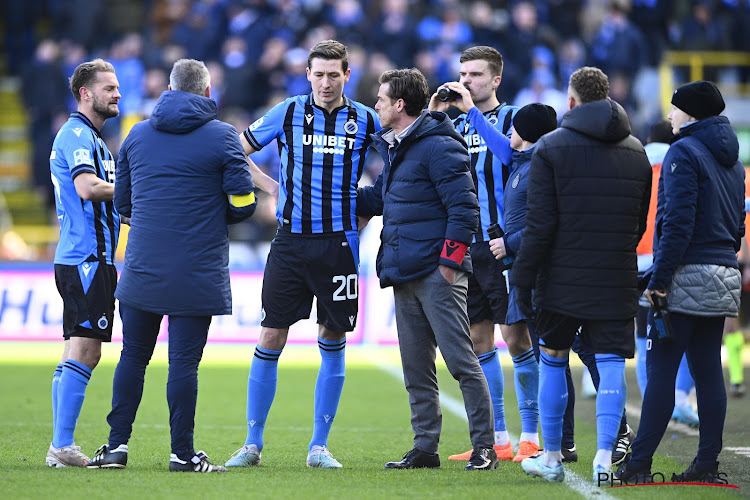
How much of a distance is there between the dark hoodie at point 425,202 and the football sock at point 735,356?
209 inches

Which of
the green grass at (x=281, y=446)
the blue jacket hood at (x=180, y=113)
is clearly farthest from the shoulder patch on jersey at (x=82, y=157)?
the green grass at (x=281, y=446)

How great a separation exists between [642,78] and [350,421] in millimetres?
12486

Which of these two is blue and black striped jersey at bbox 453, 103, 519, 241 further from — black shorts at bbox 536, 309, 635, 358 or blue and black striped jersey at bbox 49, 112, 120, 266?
blue and black striped jersey at bbox 49, 112, 120, 266

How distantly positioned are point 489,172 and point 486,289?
2.42 ft

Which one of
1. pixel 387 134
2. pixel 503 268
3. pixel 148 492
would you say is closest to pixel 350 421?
pixel 503 268

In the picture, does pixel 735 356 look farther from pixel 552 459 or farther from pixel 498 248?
pixel 552 459

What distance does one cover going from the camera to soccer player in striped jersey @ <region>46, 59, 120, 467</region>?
6488 millimetres

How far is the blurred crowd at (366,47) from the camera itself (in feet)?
63.0

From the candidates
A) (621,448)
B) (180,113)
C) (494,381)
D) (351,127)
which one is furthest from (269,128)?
(621,448)

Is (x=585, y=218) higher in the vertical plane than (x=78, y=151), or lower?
lower

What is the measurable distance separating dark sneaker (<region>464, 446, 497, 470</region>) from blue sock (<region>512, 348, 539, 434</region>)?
50 cm

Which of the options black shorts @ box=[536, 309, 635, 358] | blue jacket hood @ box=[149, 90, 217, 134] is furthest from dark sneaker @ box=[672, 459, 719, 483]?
blue jacket hood @ box=[149, 90, 217, 134]

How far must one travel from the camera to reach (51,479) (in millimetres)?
5938

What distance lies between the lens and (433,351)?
678cm
